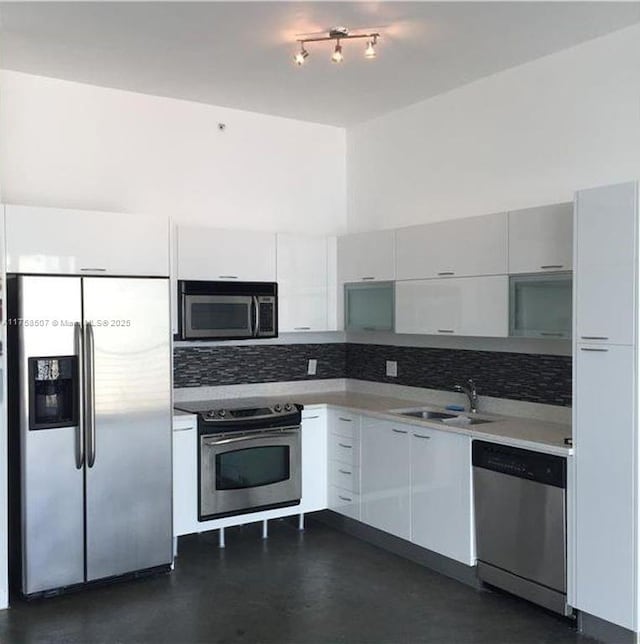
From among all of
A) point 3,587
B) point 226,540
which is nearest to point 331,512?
point 226,540

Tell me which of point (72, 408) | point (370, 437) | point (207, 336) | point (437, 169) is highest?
point (437, 169)

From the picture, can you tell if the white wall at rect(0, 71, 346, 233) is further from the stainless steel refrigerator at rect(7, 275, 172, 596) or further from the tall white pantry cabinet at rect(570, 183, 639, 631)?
the tall white pantry cabinet at rect(570, 183, 639, 631)

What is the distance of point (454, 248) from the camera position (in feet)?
14.9

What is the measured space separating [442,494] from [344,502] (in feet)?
3.30

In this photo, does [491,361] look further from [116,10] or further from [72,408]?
[116,10]

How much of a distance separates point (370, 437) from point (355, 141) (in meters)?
2.40

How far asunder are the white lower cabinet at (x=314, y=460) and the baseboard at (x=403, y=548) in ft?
0.67

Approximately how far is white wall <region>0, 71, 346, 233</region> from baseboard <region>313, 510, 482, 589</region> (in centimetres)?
221

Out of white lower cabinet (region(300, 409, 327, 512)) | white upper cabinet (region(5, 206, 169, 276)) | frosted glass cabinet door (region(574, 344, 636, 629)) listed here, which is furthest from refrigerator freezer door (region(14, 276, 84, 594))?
frosted glass cabinet door (region(574, 344, 636, 629))

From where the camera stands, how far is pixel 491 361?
15.7ft

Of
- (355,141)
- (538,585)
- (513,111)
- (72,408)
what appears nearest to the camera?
(538,585)

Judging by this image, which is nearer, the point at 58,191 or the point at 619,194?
the point at 619,194

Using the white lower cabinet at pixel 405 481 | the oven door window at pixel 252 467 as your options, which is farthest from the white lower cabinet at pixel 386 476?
the oven door window at pixel 252 467

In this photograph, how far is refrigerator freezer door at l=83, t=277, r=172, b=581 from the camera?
4074mm
